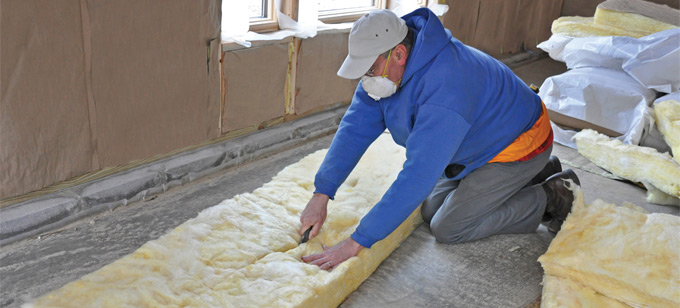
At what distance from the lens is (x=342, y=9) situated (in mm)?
4195

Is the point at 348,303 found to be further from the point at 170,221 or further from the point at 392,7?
the point at 392,7

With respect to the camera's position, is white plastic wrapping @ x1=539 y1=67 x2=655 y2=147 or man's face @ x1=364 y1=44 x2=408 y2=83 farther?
white plastic wrapping @ x1=539 y1=67 x2=655 y2=147

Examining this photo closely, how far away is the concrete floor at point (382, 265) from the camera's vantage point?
221cm

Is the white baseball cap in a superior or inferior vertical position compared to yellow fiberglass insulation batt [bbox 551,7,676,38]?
superior

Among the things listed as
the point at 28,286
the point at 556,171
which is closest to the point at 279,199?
the point at 28,286

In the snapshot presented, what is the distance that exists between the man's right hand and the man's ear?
0.67 metres

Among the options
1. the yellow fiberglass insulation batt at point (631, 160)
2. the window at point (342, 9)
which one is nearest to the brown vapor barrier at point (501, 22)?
the window at point (342, 9)

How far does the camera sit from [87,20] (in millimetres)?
2463

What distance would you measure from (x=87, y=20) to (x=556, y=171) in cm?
252

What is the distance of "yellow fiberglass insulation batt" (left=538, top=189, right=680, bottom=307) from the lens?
2.09m

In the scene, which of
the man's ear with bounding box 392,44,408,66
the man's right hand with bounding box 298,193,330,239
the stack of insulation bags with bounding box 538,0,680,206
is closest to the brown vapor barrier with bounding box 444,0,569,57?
the stack of insulation bags with bounding box 538,0,680,206

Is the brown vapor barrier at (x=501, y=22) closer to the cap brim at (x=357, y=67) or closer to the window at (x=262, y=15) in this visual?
the window at (x=262, y=15)

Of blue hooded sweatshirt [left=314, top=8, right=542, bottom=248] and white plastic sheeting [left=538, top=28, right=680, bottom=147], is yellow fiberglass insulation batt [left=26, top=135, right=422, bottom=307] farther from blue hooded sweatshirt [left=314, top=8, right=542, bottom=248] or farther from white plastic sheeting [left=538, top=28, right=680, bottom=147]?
white plastic sheeting [left=538, top=28, right=680, bottom=147]

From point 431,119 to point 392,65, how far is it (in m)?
0.27
